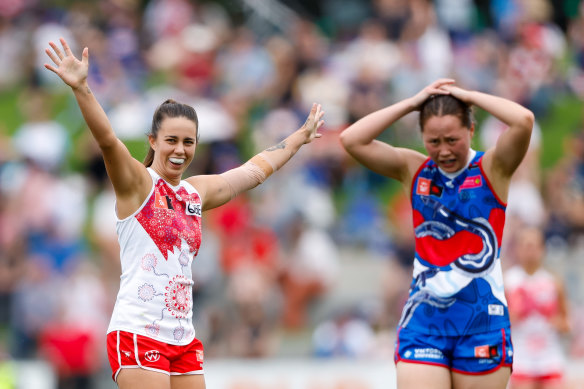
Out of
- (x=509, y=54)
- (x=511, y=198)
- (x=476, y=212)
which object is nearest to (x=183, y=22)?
(x=509, y=54)

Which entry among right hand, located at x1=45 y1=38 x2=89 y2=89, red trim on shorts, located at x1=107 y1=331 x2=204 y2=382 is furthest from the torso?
right hand, located at x1=45 y1=38 x2=89 y2=89

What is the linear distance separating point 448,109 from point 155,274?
204cm

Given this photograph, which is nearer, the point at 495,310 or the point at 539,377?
the point at 495,310

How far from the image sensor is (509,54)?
14.9 metres

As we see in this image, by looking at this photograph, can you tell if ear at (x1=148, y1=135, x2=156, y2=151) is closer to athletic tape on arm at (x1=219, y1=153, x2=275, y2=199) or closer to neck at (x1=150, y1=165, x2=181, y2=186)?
neck at (x1=150, y1=165, x2=181, y2=186)

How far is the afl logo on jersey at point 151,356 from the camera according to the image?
5185 mm

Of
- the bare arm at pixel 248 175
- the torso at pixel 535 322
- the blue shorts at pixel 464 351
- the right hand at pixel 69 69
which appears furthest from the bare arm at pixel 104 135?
the torso at pixel 535 322

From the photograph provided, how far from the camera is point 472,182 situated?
586 centimetres

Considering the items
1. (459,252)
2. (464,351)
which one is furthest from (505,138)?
(464,351)

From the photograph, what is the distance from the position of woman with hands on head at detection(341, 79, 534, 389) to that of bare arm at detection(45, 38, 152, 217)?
1825 mm

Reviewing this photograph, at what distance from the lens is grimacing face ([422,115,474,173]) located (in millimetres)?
5766

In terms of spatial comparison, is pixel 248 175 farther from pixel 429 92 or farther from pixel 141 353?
pixel 141 353

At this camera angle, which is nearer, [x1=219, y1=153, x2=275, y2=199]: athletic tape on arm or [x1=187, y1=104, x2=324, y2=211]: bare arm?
[x1=187, y1=104, x2=324, y2=211]: bare arm

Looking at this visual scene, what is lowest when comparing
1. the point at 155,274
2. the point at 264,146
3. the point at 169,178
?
the point at 155,274
